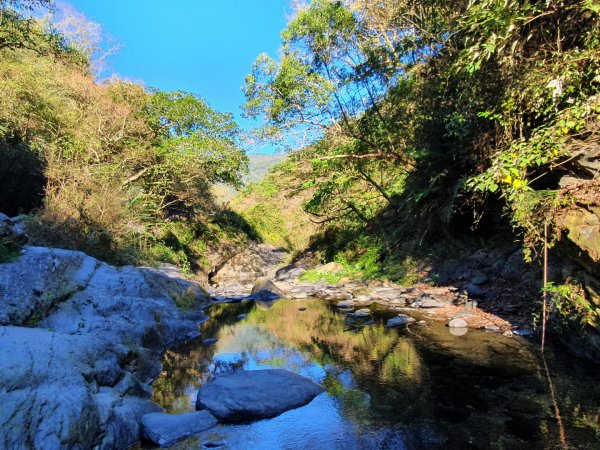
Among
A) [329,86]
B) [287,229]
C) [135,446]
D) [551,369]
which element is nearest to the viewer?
[135,446]

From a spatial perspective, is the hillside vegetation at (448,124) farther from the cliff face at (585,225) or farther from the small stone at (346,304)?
the small stone at (346,304)

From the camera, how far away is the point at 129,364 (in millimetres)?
6328

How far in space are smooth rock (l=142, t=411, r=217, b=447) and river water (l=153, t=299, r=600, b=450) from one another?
0.57ft

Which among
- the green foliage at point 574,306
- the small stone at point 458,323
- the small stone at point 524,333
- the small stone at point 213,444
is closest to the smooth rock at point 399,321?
the small stone at point 458,323

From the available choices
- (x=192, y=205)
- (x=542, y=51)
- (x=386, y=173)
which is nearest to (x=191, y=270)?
(x=192, y=205)

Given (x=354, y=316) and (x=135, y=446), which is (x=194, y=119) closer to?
(x=354, y=316)

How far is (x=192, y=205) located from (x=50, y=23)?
42.5 ft

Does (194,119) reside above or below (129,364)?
above

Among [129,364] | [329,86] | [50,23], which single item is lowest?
[129,364]

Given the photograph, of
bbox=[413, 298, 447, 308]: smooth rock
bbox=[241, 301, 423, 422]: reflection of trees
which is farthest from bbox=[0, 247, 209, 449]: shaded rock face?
bbox=[413, 298, 447, 308]: smooth rock

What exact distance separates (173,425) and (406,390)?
3.00 m

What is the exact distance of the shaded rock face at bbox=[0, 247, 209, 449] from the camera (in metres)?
4.11

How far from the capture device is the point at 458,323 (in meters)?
8.47

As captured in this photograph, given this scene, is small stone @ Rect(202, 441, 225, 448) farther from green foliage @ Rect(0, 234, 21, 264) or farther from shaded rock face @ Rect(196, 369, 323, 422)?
green foliage @ Rect(0, 234, 21, 264)
